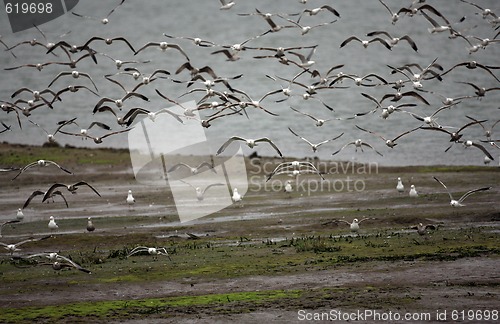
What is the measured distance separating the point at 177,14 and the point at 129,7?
7.18 m

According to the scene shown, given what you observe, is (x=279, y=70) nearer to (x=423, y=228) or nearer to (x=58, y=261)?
(x=423, y=228)

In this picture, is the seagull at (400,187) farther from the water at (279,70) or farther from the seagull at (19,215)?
the seagull at (19,215)

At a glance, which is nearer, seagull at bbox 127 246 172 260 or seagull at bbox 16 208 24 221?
seagull at bbox 127 246 172 260

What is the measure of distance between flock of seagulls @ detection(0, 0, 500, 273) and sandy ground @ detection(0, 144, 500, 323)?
599 millimetres

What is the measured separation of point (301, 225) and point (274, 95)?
3606 centimetres

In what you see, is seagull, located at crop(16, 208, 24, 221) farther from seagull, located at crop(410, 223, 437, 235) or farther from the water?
the water

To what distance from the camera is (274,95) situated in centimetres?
6228

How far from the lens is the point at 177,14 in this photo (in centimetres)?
9800

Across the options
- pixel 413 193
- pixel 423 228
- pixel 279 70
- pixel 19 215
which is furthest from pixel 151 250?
pixel 279 70

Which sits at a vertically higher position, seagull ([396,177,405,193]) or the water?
the water

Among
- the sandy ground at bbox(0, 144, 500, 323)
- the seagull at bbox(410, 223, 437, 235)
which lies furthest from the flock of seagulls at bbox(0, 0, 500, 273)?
the sandy ground at bbox(0, 144, 500, 323)

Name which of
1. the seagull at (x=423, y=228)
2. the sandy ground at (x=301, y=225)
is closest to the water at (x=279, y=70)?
the sandy ground at (x=301, y=225)

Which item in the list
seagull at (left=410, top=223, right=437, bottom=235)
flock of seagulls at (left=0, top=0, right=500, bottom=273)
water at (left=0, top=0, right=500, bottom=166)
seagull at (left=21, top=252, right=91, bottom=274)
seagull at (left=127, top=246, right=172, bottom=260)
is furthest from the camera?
water at (left=0, top=0, right=500, bottom=166)

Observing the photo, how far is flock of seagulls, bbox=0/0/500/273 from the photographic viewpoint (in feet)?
88.2
